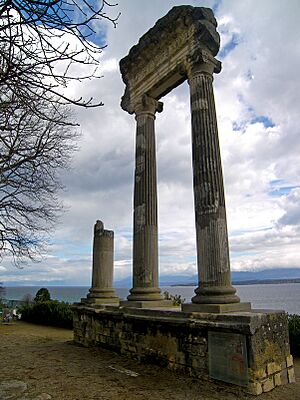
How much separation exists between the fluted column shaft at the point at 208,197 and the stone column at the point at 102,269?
5409 mm

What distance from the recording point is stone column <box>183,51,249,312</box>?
6.82m

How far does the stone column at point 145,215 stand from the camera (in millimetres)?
8961

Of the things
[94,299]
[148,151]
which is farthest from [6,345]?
[148,151]

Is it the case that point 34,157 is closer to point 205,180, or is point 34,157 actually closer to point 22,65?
point 205,180

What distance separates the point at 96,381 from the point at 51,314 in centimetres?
1370

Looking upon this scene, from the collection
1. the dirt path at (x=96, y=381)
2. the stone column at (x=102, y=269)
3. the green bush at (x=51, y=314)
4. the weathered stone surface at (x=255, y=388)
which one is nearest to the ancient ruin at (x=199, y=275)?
the weathered stone surface at (x=255, y=388)

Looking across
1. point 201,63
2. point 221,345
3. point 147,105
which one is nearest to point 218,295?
point 221,345

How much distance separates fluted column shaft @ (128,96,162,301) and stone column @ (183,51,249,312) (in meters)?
2.09

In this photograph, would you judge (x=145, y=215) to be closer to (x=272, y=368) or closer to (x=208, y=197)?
(x=208, y=197)

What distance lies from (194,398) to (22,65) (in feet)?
17.8

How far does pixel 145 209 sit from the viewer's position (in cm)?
941

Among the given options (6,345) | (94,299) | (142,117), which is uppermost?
(142,117)

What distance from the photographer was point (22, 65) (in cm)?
313

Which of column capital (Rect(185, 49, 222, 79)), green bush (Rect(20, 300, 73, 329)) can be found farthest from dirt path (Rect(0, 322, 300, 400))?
green bush (Rect(20, 300, 73, 329))
